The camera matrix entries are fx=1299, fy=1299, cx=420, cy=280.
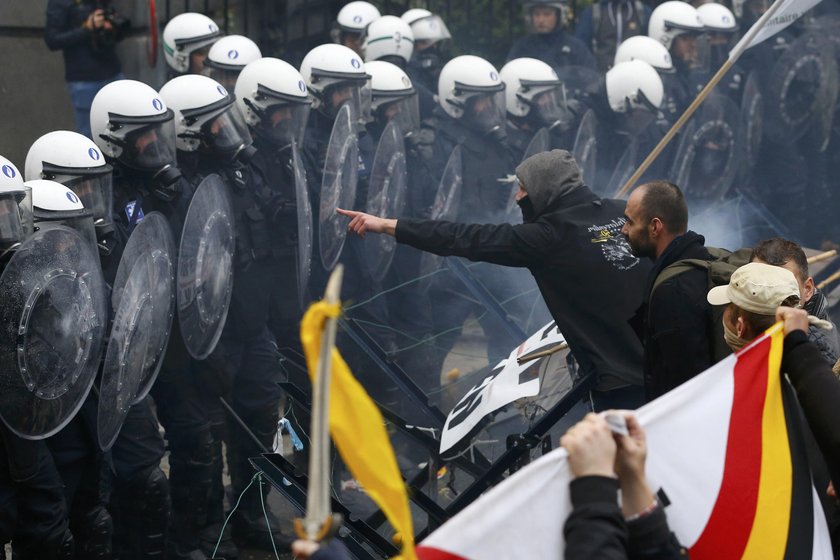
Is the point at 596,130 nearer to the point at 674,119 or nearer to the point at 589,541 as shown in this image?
the point at 674,119

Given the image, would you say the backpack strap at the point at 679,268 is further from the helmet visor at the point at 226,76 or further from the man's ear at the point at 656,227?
the helmet visor at the point at 226,76

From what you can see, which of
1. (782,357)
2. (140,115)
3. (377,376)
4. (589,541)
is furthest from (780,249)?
(377,376)

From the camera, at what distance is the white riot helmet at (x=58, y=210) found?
181 inches

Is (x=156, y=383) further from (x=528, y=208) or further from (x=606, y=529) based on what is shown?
(x=606, y=529)

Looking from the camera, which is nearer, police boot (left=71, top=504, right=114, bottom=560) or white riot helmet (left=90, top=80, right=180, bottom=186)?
police boot (left=71, top=504, right=114, bottom=560)

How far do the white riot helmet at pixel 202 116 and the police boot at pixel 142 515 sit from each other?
1570 mm

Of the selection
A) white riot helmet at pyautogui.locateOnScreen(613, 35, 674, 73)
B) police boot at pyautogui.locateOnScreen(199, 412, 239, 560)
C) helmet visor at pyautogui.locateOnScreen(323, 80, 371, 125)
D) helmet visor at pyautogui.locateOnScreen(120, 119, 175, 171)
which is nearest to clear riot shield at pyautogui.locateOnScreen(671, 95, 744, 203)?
white riot helmet at pyautogui.locateOnScreen(613, 35, 674, 73)

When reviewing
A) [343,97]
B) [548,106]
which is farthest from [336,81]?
[548,106]

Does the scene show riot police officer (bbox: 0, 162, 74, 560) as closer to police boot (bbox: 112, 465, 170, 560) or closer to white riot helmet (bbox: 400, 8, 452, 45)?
police boot (bbox: 112, 465, 170, 560)

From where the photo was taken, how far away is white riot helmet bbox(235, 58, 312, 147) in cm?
646

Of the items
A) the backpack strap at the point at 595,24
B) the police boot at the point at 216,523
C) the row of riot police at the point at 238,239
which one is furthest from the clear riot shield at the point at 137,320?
the backpack strap at the point at 595,24

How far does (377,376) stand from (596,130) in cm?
274

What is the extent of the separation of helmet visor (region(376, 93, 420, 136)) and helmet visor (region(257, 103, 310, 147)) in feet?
3.04

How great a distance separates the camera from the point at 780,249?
13.1ft
